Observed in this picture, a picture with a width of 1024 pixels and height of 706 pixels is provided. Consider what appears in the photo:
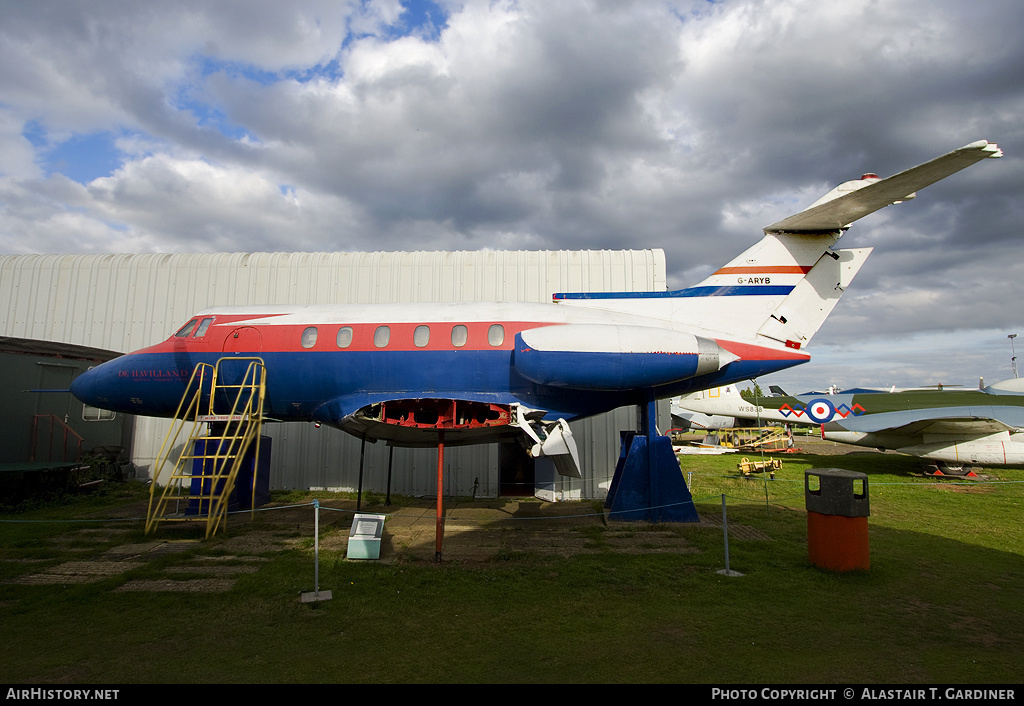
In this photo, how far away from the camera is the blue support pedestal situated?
10.5 metres

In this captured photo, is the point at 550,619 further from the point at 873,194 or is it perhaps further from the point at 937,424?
the point at 937,424

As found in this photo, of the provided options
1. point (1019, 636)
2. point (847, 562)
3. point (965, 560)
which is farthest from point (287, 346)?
point (965, 560)

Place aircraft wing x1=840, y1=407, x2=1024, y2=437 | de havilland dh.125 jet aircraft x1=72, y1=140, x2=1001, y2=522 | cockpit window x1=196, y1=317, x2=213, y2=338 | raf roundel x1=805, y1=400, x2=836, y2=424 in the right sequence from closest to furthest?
de havilland dh.125 jet aircraft x1=72, y1=140, x2=1001, y2=522
cockpit window x1=196, y1=317, x2=213, y2=338
aircraft wing x1=840, y1=407, x2=1024, y2=437
raf roundel x1=805, y1=400, x2=836, y2=424

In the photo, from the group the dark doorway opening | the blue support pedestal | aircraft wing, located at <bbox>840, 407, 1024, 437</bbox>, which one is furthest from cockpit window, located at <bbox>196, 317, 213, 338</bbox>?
aircraft wing, located at <bbox>840, 407, 1024, 437</bbox>

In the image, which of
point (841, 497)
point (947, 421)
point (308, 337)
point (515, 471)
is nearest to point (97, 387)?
point (308, 337)

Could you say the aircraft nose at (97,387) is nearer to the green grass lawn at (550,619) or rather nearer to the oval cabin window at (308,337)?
the green grass lawn at (550,619)

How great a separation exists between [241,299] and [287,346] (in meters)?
7.41

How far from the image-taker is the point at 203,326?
36.6ft

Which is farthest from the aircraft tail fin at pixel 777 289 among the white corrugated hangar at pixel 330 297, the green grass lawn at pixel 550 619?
the white corrugated hangar at pixel 330 297

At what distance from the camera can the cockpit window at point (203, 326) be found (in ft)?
36.2

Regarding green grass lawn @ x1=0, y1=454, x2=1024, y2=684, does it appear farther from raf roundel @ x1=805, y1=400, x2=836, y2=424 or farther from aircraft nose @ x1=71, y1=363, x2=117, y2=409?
raf roundel @ x1=805, y1=400, x2=836, y2=424

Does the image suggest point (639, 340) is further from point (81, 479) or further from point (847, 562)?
point (81, 479)

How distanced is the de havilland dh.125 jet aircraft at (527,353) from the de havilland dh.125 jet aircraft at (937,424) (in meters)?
8.39

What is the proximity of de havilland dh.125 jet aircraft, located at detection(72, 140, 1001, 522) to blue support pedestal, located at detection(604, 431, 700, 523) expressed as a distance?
0.09 ft
